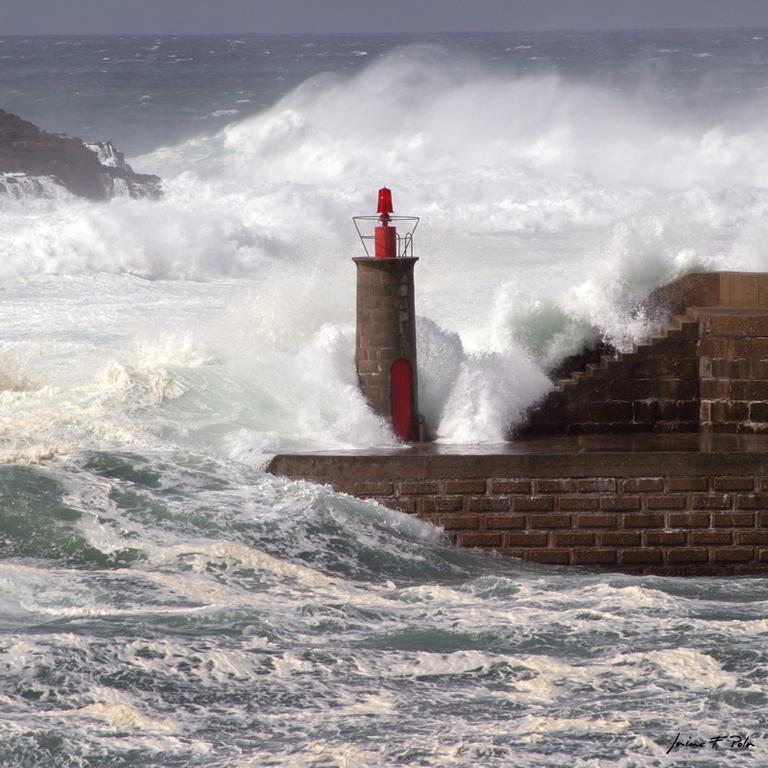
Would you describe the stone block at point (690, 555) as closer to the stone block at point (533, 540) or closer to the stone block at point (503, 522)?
the stone block at point (533, 540)

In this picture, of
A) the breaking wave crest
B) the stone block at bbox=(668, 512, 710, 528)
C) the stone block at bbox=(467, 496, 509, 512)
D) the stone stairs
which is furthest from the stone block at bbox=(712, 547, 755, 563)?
the breaking wave crest

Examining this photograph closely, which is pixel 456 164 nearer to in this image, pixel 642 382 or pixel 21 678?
pixel 642 382

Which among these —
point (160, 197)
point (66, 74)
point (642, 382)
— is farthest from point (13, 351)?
point (66, 74)

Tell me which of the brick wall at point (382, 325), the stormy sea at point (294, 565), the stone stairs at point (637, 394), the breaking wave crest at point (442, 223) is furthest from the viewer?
the breaking wave crest at point (442, 223)

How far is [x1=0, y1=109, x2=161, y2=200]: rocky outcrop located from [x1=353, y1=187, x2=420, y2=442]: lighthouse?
21539 mm

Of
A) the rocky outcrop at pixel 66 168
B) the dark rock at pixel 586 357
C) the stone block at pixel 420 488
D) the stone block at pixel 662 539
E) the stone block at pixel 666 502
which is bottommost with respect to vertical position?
the stone block at pixel 662 539

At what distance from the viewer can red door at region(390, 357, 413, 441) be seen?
33.2ft

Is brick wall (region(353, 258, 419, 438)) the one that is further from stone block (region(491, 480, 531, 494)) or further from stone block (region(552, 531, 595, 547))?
stone block (region(552, 531, 595, 547))

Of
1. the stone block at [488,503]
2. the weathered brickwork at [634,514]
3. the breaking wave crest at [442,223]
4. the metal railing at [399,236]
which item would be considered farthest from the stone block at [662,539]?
the metal railing at [399,236]

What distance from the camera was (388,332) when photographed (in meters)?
10.0

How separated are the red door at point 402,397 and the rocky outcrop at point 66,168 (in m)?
21.6

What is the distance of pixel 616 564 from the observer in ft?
30.0

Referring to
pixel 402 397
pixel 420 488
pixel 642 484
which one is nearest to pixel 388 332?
pixel 402 397

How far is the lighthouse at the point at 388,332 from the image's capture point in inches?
392
